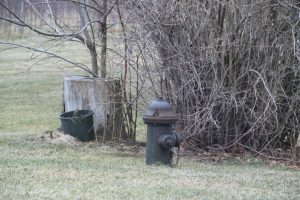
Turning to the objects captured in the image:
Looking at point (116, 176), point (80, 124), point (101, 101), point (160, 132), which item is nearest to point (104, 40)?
point (101, 101)

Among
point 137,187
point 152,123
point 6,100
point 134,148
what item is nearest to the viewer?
point 137,187

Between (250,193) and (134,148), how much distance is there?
415 centimetres

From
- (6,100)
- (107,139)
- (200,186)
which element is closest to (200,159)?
(107,139)

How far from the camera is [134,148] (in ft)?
33.7

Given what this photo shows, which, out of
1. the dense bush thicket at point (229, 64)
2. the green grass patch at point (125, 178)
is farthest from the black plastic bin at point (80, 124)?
the dense bush thicket at point (229, 64)

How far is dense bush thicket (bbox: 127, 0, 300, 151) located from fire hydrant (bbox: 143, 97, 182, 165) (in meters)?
1.50

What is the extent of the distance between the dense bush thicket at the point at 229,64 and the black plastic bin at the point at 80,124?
1547mm

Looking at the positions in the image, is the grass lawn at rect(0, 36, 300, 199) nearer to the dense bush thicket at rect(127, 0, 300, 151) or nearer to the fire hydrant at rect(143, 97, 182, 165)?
the fire hydrant at rect(143, 97, 182, 165)

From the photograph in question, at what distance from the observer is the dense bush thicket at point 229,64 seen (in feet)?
30.4

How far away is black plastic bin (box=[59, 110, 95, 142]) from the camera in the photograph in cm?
1060

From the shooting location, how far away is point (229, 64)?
9.43 metres

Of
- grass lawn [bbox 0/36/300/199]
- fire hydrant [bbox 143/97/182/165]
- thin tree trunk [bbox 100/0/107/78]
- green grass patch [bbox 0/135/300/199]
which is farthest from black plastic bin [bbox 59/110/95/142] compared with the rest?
fire hydrant [bbox 143/97/182/165]

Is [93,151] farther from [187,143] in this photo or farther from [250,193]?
[250,193]

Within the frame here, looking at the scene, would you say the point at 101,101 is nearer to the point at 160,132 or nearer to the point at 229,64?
the point at 229,64
